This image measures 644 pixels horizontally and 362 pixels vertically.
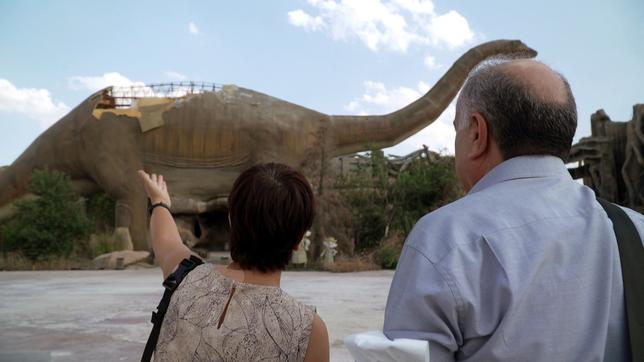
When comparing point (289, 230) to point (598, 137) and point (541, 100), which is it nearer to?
point (541, 100)

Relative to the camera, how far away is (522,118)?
38.0 inches

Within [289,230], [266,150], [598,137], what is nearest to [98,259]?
[266,150]

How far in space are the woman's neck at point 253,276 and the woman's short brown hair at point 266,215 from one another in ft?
0.04

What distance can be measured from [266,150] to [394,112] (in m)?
2.72

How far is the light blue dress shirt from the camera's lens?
0.79 metres

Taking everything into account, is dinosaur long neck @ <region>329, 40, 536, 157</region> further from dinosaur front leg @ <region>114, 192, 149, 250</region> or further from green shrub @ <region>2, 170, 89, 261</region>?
green shrub @ <region>2, 170, 89, 261</region>

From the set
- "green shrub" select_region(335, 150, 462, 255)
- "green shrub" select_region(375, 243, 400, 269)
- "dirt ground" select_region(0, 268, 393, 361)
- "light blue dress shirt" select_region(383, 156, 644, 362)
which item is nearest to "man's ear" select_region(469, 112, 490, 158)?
"light blue dress shirt" select_region(383, 156, 644, 362)

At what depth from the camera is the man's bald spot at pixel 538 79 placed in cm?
98

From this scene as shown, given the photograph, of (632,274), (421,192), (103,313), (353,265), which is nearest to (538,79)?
(632,274)

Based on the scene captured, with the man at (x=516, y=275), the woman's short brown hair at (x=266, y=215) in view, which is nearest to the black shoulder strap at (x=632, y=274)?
the man at (x=516, y=275)

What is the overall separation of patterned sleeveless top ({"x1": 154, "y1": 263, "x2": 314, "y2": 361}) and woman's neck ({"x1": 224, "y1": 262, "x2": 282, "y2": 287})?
2 centimetres

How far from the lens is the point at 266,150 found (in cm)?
1260

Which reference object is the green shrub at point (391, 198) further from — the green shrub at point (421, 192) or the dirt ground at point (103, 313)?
the dirt ground at point (103, 313)

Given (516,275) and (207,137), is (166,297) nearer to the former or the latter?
(516,275)
